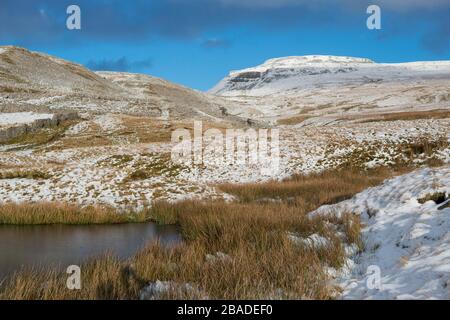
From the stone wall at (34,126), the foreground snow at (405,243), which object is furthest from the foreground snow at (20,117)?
the foreground snow at (405,243)

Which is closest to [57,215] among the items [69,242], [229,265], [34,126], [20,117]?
[69,242]

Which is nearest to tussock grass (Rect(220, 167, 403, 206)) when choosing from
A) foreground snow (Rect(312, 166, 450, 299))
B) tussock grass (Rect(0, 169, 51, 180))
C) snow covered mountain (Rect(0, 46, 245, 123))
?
Result: foreground snow (Rect(312, 166, 450, 299))

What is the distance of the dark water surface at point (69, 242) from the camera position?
463 inches

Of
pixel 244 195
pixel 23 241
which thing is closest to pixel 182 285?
pixel 23 241

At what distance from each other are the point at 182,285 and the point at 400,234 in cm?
529

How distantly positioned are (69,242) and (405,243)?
35.9 ft

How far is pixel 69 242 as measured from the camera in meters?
14.2

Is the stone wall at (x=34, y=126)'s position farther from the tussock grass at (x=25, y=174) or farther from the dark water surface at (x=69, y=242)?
the dark water surface at (x=69, y=242)

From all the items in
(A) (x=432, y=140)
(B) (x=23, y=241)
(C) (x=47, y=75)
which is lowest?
(B) (x=23, y=241)

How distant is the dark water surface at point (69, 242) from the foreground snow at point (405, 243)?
546 cm

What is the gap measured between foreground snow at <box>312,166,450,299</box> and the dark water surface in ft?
17.9

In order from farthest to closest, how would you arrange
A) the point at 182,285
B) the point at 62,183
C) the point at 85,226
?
the point at 62,183, the point at 85,226, the point at 182,285
